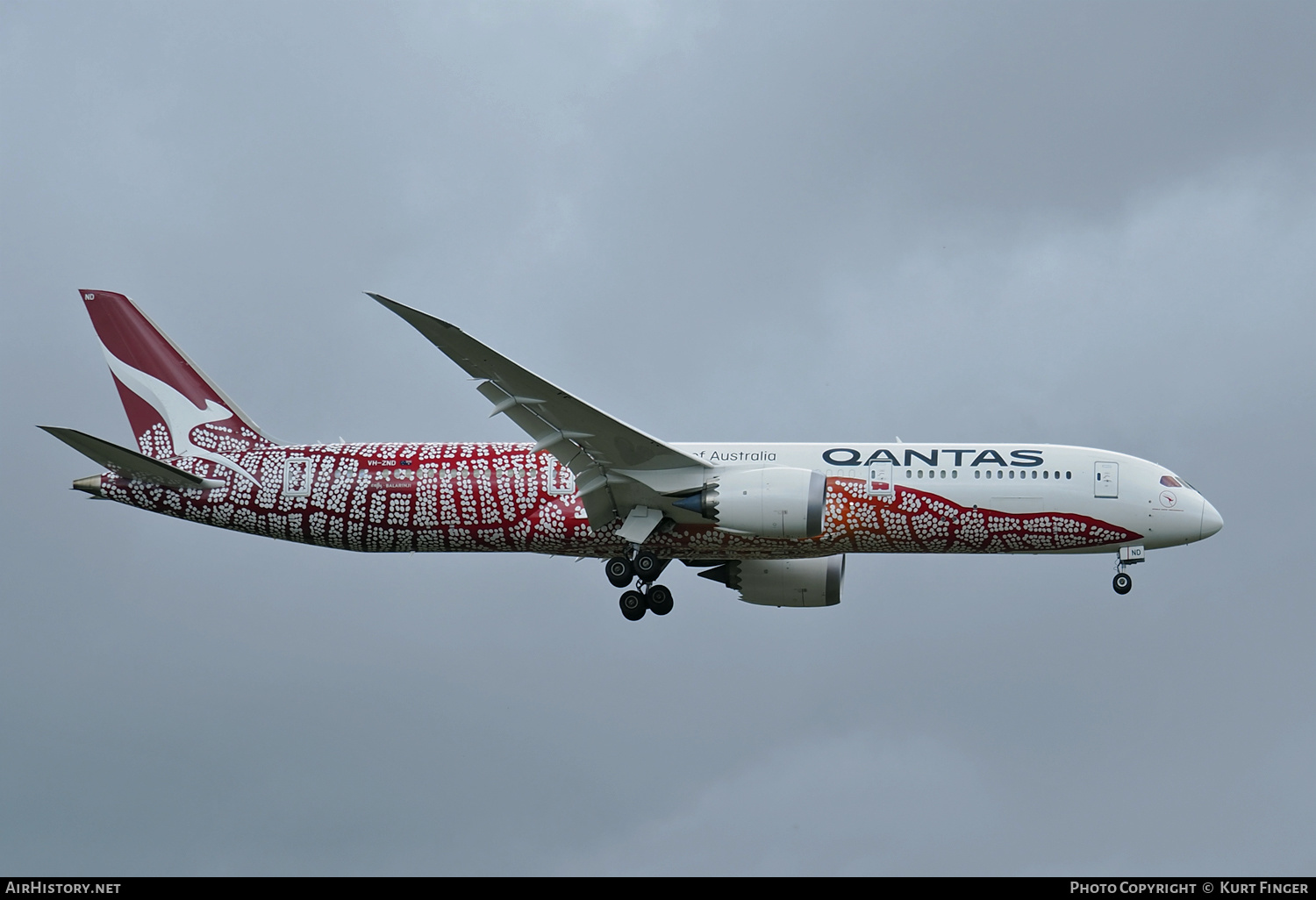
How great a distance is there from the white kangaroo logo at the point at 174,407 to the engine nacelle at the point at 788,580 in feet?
54.1

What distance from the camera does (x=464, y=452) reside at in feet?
152

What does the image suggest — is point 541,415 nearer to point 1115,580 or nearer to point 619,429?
point 619,429

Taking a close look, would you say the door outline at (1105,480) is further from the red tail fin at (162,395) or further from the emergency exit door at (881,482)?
the red tail fin at (162,395)

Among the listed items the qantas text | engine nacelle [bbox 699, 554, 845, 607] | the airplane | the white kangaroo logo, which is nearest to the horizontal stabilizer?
the airplane

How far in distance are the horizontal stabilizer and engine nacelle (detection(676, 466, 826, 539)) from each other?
15037 millimetres

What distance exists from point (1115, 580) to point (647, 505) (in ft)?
43.9

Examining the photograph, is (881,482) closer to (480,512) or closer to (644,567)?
(644,567)

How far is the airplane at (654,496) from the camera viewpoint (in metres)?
43.0

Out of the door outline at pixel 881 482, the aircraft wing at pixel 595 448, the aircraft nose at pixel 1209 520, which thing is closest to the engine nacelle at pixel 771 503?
the aircraft wing at pixel 595 448

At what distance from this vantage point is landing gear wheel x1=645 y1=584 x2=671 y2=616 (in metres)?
46.2

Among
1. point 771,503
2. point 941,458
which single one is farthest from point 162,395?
point 941,458

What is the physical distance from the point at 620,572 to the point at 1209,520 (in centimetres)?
1670
